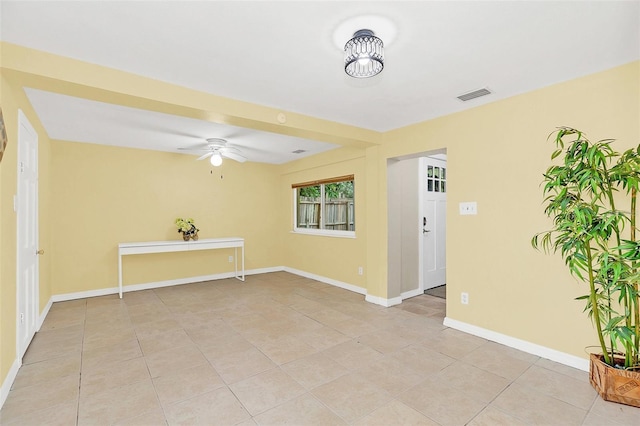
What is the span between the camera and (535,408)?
194 cm

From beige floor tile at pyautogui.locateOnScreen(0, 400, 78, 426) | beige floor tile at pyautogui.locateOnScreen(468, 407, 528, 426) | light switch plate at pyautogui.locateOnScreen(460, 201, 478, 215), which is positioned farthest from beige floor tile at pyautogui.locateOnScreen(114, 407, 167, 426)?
light switch plate at pyautogui.locateOnScreen(460, 201, 478, 215)

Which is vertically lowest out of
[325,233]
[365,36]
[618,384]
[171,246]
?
[618,384]

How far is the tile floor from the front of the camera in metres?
1.88

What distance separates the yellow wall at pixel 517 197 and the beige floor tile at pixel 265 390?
2031 millimetres

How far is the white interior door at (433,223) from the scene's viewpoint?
4.79 metres

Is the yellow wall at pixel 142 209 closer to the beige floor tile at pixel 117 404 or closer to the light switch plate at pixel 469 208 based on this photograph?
the beige floor tile at pixel 117 404

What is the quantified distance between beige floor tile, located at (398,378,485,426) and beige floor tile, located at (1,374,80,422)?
2299mm

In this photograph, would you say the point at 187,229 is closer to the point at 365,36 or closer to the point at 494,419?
the point at 365,36

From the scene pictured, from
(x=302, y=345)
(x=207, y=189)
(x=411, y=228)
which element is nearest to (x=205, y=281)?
(x=207, y=189)

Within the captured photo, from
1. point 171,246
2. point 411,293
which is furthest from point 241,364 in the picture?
point 171,246

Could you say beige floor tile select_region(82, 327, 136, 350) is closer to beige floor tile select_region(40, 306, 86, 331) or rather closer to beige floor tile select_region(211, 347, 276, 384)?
beige floor tile select_region(40, 306, 86, 331)

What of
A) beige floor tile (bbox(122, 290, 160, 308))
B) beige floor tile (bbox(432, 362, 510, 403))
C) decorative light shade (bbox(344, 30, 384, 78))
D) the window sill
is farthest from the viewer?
the window sill

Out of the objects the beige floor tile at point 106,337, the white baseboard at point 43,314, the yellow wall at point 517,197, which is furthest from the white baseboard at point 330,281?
the white baseboard at point 43,314

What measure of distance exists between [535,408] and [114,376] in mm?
3010
